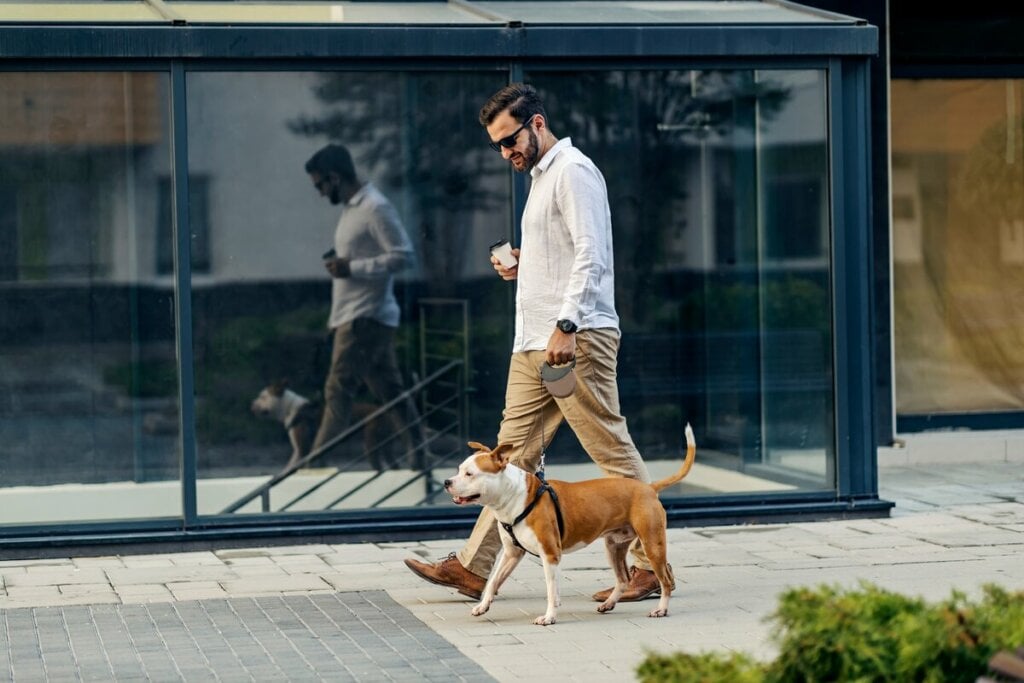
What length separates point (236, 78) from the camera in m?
9.15

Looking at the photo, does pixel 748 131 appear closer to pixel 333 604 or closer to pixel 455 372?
pixel 455 372

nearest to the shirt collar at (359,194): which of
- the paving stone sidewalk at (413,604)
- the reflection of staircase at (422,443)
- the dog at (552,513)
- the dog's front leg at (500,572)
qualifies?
the reflection of staircase at (422,443)

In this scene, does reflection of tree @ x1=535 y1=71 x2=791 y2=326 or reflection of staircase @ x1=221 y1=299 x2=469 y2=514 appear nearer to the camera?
reflection of staircase @ x1=221 y1=299 x2=469 y2=514

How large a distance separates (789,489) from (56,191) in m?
4.18

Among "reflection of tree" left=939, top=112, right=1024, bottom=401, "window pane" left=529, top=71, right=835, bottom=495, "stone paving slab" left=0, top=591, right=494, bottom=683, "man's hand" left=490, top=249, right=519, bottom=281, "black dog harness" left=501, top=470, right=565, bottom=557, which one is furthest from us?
"reflection of tree" left=939, top=112, right=1024, bottom=401

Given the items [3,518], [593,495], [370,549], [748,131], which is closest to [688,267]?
[748,131]

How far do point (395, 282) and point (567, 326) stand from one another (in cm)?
281

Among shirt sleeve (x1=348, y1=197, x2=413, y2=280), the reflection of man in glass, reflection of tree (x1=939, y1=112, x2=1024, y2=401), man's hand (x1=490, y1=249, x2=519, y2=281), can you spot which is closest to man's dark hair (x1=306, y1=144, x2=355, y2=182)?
the reflection of man in glass

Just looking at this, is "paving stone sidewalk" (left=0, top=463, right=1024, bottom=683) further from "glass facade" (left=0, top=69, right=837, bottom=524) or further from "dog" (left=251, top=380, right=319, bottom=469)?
"dog" (left=251, top=380, right=319, bottom=469)

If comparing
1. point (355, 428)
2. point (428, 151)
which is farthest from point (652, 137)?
point (355, 428)

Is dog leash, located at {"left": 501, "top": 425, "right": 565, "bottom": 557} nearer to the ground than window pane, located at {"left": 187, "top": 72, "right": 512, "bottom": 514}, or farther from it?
nearer to the ground

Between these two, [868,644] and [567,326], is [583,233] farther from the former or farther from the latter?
[868,644]

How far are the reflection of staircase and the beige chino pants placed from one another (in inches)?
83.5

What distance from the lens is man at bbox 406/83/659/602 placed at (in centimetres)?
712
